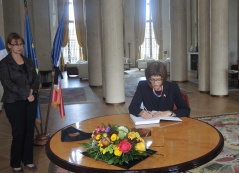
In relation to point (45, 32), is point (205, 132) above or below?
below

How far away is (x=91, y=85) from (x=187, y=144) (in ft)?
33.7

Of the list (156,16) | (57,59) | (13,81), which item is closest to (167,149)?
(13,81)

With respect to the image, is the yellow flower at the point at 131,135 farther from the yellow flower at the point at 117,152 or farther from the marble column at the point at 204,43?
the marble column at the point at 204,43

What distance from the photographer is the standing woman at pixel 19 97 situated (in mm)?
3492

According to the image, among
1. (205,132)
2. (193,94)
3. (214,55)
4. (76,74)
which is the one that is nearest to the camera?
(205,132)

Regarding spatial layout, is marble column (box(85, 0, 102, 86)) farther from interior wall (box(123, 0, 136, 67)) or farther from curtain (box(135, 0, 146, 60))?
curtain (box(135, 0, 146, 60))

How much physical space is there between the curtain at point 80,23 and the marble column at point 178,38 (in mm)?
10082

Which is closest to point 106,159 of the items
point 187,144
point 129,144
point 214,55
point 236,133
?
point 129,144

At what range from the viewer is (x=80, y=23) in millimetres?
21422

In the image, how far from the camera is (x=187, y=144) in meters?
1.98

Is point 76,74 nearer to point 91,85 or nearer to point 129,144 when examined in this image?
point 91,85

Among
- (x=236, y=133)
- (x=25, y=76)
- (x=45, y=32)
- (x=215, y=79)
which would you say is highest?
(x=45, y=32)

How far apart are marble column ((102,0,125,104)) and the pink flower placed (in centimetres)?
637

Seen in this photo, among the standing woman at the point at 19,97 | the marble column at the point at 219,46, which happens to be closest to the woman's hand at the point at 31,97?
the standing woman at the point at 19,97
